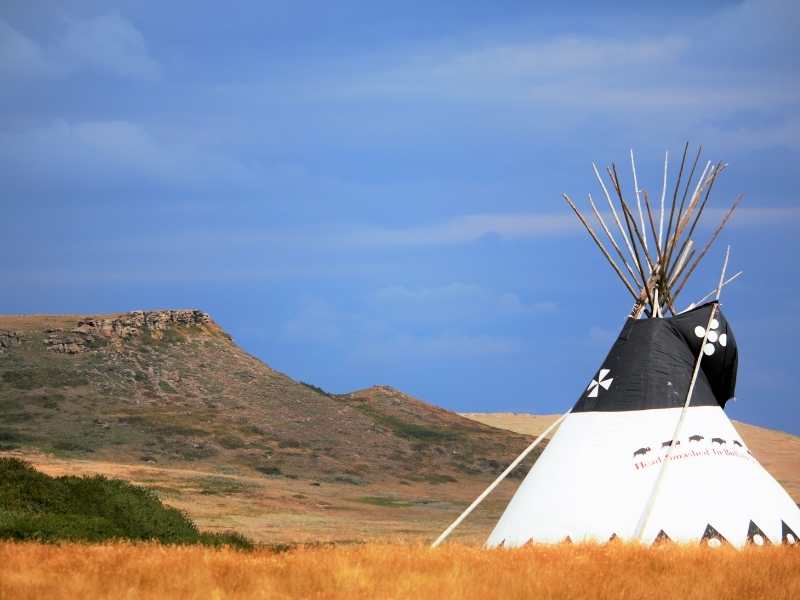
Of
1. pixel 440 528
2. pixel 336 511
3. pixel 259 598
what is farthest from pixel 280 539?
pixel 259 598

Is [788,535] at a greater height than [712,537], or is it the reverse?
[788,535]

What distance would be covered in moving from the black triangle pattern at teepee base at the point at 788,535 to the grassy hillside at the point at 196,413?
43.8 meters

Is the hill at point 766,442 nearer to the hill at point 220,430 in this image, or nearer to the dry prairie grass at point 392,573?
the hill at point 220,430

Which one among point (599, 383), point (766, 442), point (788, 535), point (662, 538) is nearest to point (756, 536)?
point (788, 535)

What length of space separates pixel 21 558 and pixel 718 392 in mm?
11294

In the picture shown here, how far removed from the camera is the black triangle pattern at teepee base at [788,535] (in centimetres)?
1602

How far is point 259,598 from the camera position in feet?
34.0

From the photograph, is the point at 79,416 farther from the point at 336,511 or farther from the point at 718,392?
the point at 718,392

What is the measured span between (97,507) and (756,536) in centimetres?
1180

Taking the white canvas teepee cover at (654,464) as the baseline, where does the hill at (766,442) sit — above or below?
above

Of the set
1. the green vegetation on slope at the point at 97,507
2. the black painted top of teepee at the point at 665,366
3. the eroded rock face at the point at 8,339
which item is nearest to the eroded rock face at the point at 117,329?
the eroded rock face at the point at 8,339

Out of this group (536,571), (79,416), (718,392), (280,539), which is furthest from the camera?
(79,416)

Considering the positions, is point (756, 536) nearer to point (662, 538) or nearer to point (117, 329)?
point (662, 538)

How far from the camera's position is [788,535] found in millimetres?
16078
